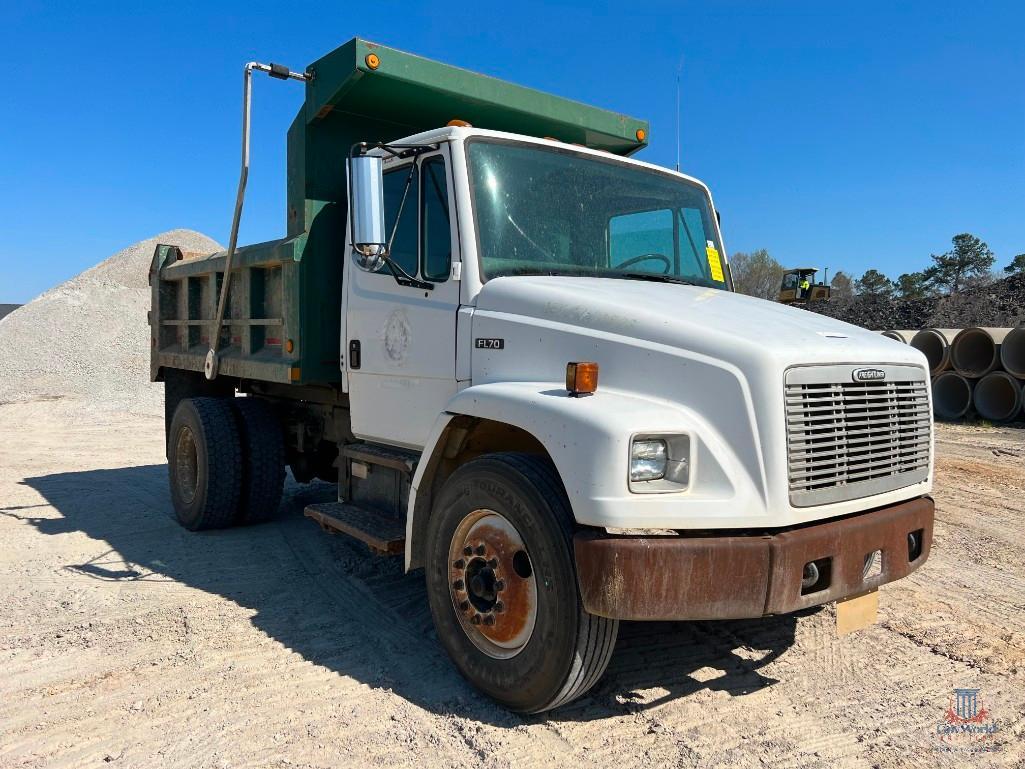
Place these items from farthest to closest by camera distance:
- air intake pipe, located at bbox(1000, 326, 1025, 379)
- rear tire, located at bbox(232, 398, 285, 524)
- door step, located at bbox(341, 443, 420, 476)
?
air intake pipe, located at bbox(1000, 326, 1025, 379)
rear tire, located at bbox(232, 398, 285, 524)
door step, located at bbox(341, 443, 420, 476)

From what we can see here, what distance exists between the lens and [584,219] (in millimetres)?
4273

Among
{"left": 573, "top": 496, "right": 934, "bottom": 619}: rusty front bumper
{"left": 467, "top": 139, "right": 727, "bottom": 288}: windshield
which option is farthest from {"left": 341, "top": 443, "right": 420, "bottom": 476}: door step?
{"left": 573, "top": 496, "right": 934, "bottom": 619}: rusty front bumper

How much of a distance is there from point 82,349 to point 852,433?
66.9 ft

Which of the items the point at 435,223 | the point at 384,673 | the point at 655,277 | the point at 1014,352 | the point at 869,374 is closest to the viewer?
the point at 869,374

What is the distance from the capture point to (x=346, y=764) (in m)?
Answer: 2.90

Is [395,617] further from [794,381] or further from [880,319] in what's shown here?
[880,319]

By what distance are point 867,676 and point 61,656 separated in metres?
3.84

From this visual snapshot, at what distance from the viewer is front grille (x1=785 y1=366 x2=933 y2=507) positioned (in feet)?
9.78

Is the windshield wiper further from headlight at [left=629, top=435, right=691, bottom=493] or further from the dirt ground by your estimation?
the dirt ground

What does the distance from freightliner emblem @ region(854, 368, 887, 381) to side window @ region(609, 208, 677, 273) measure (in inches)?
57.8

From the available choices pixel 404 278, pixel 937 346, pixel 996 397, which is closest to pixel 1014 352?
pixel 996 397

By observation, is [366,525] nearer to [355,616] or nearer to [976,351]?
[355,616]

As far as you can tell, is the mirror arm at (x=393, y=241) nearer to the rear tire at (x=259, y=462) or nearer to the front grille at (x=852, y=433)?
the front grille at (x=852, y=433)

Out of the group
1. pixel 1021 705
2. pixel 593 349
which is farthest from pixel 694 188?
pixel 1021 705
